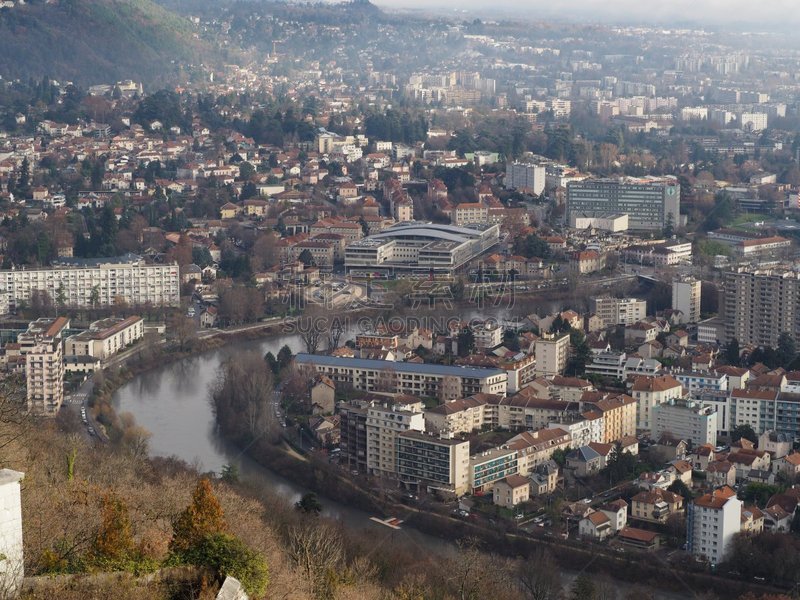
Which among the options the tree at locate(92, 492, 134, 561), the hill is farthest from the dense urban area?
the hill

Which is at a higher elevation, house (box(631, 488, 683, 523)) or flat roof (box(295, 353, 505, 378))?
flat roof (box(295, 353, 505, 378))

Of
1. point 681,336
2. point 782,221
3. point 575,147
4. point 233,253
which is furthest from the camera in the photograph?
point 575,147

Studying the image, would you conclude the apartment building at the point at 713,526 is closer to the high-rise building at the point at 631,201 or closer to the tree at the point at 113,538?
the tree at the point at 113,538

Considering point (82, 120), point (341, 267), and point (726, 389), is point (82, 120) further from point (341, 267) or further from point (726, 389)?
point (726, 389)

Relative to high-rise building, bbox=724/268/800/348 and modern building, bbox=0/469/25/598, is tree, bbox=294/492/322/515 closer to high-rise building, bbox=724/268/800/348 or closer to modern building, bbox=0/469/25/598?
modern building, bbox=0/469/25/598

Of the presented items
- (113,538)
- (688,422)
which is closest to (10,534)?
(113,538)

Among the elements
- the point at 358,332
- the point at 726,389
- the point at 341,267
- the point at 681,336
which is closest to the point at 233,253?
the point at 341,267

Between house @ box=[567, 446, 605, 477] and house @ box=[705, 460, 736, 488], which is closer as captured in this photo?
house @ box=[705, 460, 736, 488]
